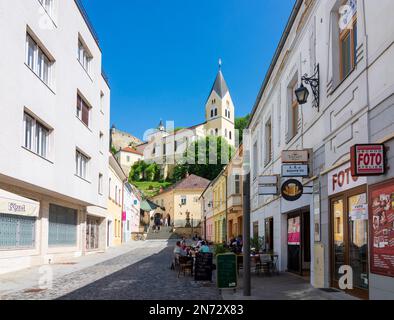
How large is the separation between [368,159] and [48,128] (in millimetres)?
14184

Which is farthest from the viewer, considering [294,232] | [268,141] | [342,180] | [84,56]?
[84,56]

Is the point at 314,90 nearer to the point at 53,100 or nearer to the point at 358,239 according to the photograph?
the point at 358,239

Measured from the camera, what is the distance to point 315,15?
1299 cm

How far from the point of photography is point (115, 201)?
4200cm

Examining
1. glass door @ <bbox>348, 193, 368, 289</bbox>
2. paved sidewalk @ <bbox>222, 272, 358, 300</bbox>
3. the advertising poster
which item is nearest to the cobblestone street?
paved sidewalk @ <bbox>222, 272, 358, 300</bbox>

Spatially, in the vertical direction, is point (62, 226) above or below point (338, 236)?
below

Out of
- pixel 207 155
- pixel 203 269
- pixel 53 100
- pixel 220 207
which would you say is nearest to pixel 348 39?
pixel 203 269

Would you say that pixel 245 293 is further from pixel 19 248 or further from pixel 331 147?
pixel 19 248

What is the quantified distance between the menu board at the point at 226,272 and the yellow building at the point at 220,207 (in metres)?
27.2

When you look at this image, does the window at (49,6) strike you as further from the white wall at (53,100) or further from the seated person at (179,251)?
the seated person at (179,251)

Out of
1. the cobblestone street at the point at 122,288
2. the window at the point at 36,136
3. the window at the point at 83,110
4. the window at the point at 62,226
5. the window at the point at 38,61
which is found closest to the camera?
the cobblestone street at the point at 122,288

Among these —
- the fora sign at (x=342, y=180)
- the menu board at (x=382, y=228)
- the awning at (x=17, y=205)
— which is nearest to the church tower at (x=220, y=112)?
the awning at (x=17, y=205)

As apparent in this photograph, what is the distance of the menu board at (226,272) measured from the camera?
11993 millimetres

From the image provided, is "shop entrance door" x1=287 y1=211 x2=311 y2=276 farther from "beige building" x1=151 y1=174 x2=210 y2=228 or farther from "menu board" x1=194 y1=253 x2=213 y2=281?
"beige building" x1=151 y1=174 x2=210 y2=228
